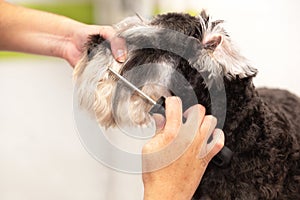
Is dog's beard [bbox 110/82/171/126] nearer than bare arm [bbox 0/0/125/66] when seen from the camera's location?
Yes

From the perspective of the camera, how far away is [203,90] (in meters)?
0.87

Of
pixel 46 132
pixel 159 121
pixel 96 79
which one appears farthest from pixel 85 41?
A: pixel 46 132

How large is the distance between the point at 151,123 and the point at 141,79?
9 centimetres

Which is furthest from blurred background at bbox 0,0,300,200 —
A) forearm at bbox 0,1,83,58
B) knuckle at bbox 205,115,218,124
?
knuckle at bbox 205,115,218,124

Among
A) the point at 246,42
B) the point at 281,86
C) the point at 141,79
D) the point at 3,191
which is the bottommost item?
the point at 3,191

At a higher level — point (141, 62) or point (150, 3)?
point (141, 62)

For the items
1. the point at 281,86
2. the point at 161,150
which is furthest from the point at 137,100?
the point at 281,86

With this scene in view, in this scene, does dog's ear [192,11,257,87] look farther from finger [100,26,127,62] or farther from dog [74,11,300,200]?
finger [100,26,127,62]

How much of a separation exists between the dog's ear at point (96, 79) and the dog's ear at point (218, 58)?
6.3 inches

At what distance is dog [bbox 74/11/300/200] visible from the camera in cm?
85

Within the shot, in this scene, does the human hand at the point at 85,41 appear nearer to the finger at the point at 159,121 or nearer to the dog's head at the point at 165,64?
the dog's head at the point at 165,64

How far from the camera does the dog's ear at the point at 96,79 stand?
0.88 metres

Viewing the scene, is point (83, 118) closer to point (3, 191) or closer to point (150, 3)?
point (150, 3)

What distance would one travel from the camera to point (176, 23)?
2.80ft
